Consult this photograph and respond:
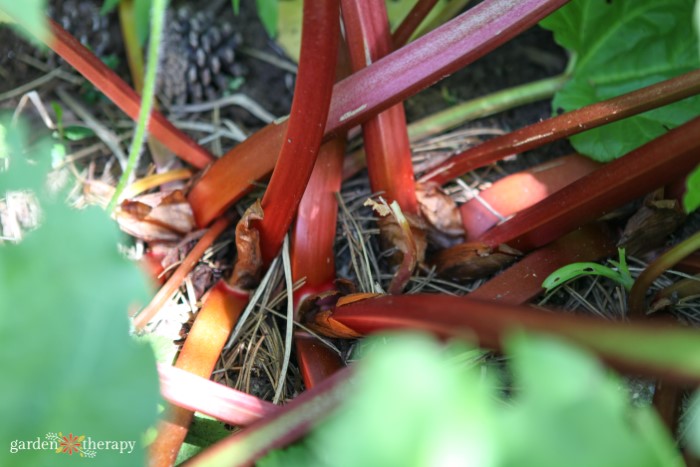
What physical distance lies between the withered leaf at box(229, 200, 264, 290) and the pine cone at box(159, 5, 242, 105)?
46 centimetres

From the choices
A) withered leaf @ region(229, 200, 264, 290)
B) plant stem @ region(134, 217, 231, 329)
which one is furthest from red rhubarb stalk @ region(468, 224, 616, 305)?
plant stem @ region(134, 217, 231, 329)

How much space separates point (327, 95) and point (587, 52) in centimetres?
57

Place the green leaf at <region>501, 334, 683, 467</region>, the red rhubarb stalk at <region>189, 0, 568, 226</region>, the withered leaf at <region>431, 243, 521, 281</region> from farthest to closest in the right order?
1. the withered leaf at <region>431, 243, 521, 281</region>
2. the red rhubarb stalk at <region>189, 0, 568, 226</region>
3. the green leaf at <region>501, 334, 683, 467</region>

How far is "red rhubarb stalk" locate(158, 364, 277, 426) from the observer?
0.79 m

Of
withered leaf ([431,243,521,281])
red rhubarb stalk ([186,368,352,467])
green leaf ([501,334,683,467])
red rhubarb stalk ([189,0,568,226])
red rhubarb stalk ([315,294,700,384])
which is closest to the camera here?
green leaf ([501,334,683,467])

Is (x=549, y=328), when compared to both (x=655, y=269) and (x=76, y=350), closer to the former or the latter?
(x=655, y=269)

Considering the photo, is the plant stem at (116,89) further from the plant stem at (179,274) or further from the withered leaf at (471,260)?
the withered leaf at (471,260)

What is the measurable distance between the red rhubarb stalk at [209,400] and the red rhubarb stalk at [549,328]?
0.18 metres

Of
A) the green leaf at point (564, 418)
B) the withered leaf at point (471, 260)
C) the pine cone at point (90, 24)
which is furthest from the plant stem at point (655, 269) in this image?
the pine cone at point (90, 24)

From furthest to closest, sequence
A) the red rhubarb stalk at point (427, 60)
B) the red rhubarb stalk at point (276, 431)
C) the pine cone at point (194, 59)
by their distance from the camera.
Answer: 1. the pine cone at point (194, 59)
2. the red rhubarb stalk at point (427, 60)
3. the red rhubarb stalk at point (276, 431)

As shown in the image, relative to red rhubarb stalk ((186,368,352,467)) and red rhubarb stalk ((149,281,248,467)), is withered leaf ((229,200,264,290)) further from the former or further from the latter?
red rhubarb stalk ((186,368,352,467))

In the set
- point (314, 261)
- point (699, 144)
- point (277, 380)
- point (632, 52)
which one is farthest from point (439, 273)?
point (632, 52)

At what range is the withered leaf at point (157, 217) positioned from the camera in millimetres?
1049

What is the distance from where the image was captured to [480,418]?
435 mm
